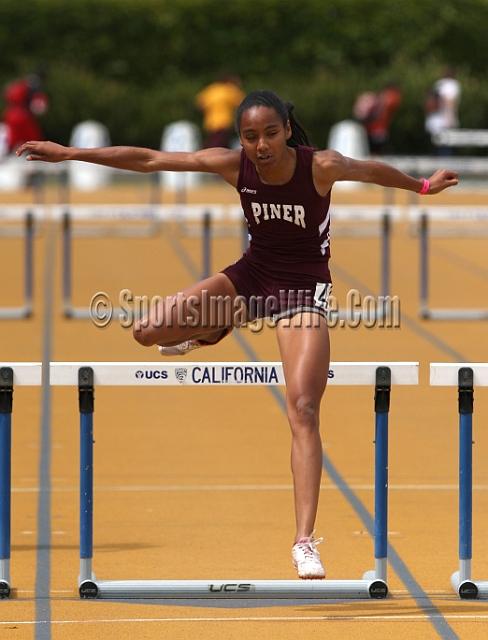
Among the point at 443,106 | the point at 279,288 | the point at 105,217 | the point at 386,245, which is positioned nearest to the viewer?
the point at 279,288

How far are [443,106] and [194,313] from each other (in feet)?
82.2

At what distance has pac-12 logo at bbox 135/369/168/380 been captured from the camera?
532 centimetres

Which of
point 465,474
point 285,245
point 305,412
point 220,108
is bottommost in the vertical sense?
point 465,474

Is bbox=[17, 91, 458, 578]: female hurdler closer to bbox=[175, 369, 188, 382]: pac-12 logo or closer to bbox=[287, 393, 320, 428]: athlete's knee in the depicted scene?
bbox=[287, 393, 320, 428]: athlete's knee

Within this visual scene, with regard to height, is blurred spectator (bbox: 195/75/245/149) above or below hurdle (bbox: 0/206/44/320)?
above

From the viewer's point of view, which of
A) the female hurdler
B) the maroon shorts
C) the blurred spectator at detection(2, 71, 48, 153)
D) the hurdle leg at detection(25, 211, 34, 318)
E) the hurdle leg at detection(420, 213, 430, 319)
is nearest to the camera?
the female hurdler

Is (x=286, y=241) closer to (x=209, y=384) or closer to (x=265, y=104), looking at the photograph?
(x=265, y=104)

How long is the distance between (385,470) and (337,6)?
31.3 meters

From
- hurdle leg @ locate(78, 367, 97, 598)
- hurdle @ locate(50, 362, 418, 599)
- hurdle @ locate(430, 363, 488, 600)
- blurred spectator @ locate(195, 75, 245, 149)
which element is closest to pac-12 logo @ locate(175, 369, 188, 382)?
hurdle @ locate(50, 362, 418, 599)

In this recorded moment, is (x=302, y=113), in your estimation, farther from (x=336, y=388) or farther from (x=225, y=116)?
(x=336, y=388)

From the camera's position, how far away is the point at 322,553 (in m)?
6.18

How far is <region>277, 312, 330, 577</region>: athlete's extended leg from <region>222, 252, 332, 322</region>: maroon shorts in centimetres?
24

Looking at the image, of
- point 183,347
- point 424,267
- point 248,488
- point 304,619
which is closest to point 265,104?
point 183,347

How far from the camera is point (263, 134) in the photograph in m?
5.47
